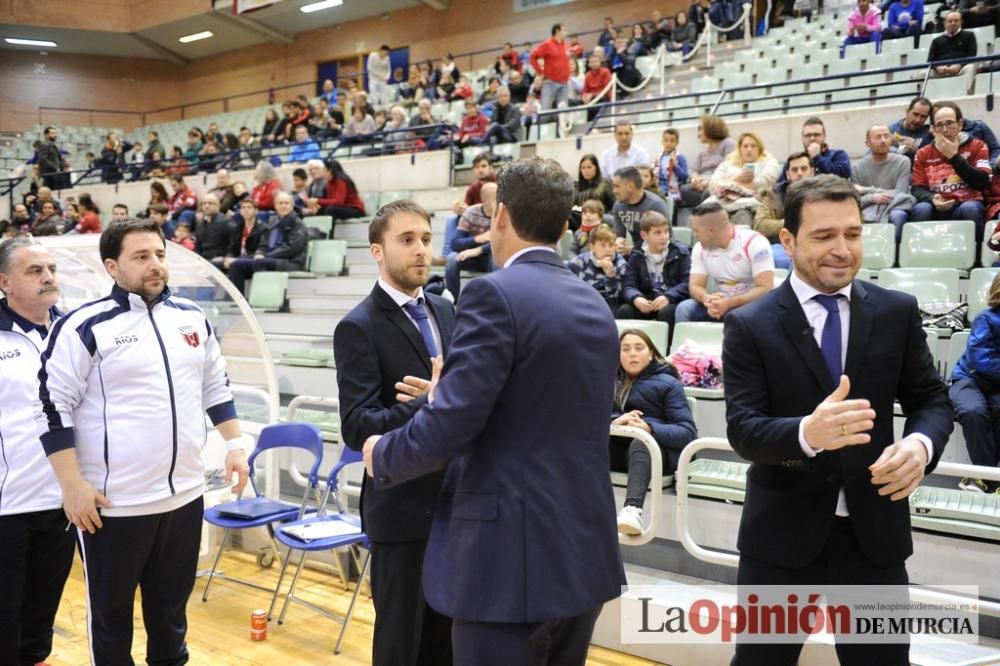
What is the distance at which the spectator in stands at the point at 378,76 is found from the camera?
15.4 m

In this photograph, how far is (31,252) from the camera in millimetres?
3092

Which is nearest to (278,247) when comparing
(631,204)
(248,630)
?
(631,204)

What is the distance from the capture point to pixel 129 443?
8.56 feet

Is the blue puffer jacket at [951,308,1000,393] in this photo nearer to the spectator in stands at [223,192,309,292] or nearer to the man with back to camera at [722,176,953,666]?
the man with back to camera at [722,176,953,666]

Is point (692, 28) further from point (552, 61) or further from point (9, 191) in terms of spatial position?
point (9, 191)

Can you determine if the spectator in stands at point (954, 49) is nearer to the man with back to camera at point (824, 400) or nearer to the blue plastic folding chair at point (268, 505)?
the blue plastic folding chair at point (268, 505)

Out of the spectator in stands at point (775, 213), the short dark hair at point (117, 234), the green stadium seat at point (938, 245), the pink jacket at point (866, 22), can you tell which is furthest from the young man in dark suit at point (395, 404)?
the pink jacket at point (866, 22)

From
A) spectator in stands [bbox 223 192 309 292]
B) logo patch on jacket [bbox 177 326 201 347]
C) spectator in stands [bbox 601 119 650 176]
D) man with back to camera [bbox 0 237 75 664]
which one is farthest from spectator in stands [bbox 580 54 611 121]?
logo patch on jacket [bbox 177 326 201 347]

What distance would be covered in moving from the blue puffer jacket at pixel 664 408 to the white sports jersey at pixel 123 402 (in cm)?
215

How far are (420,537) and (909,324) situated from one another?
130 centimetres

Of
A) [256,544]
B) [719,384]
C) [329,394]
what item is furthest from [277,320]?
[719,384]

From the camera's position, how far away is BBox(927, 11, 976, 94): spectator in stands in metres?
7.67

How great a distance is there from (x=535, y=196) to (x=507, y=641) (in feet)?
2.97

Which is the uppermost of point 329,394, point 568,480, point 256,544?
point 568,480
